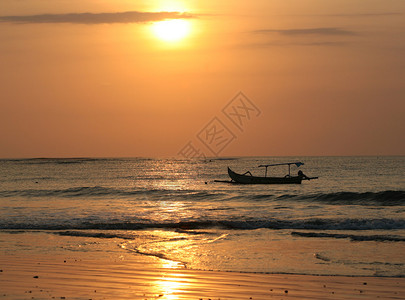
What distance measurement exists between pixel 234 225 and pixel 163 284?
1319 centimetres

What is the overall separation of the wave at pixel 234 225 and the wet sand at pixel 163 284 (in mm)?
10363

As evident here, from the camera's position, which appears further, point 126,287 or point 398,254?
point 398,254

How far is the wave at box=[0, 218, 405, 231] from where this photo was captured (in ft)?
80.5

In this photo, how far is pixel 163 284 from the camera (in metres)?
12.4

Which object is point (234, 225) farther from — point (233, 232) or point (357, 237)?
point (357, 237)

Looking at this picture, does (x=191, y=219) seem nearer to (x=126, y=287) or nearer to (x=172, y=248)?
(x=172, y=248)

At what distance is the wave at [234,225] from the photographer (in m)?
24.5

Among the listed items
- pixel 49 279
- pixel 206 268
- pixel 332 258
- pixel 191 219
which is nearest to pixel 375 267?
pixel 332 258

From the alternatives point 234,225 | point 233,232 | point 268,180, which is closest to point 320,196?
point 268,180

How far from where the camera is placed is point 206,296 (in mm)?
11211

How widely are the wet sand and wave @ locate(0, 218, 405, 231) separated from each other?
10.4 meters

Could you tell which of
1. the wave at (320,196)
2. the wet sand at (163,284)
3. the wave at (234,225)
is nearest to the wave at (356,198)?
the wave at (320,196)

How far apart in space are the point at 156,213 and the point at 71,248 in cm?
1385

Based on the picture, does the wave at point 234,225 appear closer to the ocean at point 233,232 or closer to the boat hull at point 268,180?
the ocean at point 233,232
